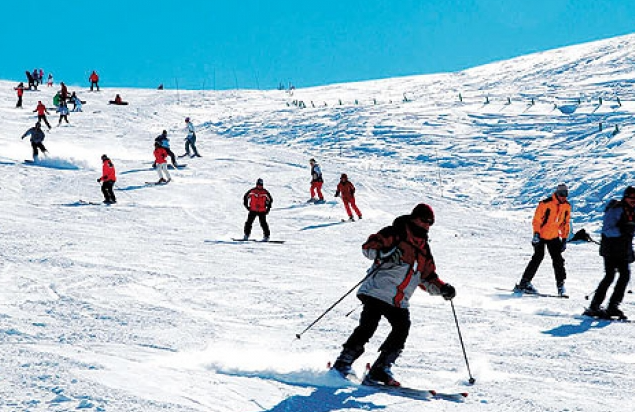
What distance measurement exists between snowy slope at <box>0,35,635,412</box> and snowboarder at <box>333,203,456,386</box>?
31 centimetres

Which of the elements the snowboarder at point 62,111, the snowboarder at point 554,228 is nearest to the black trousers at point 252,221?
the snowboarder at point 554,228

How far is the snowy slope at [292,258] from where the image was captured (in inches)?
216

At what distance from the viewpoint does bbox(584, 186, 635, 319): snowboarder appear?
8.17m

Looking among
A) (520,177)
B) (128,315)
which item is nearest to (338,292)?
(128,315)

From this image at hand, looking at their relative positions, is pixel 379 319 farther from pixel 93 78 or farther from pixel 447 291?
pixel 93 78

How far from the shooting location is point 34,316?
7297 millimetres

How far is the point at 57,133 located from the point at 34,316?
2476cm

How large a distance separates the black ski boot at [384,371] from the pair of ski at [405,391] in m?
0.02

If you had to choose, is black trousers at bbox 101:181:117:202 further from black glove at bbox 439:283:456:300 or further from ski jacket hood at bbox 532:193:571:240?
black glove at bbox 439:283:456:300

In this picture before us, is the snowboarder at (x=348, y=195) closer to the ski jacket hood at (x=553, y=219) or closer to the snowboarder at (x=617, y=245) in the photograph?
the ski jacket hood at (x=553, y=219)

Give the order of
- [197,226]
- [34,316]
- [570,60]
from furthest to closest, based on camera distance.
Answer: [570,60], [197,226], [34,316]

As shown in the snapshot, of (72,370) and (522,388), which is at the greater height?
(72,370)

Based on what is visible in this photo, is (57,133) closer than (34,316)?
No

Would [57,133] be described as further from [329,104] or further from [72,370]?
[72,370]
